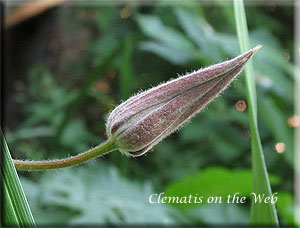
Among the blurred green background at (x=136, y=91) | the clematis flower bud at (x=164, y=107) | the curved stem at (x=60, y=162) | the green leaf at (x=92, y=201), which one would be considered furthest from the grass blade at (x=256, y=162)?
the green leaf at (x=92, y=201)

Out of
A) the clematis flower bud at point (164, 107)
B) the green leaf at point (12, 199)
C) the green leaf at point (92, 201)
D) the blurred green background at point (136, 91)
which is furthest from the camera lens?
the blurred green background at point (136, 91)

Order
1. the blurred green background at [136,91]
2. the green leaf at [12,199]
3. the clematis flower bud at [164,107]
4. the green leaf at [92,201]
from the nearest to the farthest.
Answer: the green leaf at [12,199], the clematis flower bud at [164,107], the green leaf at [92,201], the blurred green background at [136,91]

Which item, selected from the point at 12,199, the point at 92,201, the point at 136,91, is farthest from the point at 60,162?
the point at 136,91

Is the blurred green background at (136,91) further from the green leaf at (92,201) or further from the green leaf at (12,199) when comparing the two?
the green leaf at (12,199)

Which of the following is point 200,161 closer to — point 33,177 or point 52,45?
point 33,177

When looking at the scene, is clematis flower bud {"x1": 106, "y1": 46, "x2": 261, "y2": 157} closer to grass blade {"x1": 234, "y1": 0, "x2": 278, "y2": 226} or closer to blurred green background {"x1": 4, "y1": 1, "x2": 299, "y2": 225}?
grass blade {"x1": 234, "y1": 0, "x2": 278, "y2": 226}

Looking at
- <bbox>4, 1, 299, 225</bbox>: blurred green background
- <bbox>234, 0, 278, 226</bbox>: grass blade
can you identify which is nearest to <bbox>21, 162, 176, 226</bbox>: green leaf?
<bbox>4, 1, 299, 225</bbox>: blurred green background

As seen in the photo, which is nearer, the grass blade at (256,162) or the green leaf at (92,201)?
the grass blade at (256,162)
